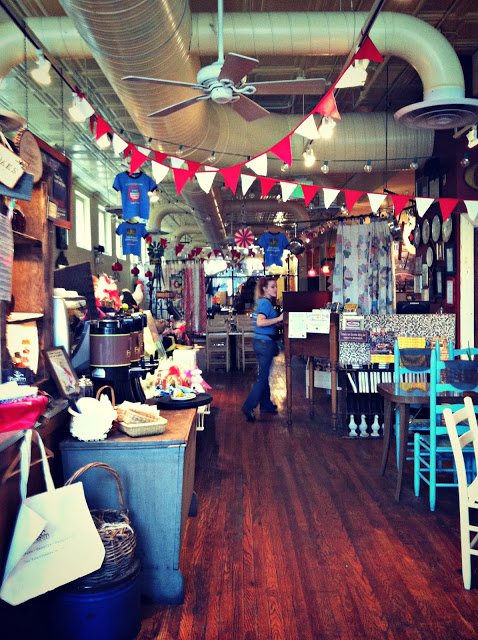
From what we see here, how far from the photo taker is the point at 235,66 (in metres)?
3.04

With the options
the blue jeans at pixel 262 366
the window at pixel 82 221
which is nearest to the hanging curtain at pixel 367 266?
the blue jeans at pixel 262 366

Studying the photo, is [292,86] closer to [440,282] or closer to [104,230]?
[440,282]

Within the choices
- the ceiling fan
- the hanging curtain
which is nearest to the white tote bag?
the ceiling fan

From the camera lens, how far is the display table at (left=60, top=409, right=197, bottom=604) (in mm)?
2430

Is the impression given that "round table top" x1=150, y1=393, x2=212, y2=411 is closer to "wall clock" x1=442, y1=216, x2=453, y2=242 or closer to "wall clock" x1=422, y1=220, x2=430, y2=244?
"wall clock" x1=442, y1=216, x2=453, y2=242

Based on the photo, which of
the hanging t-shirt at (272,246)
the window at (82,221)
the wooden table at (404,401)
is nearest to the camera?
the wooden table at (404,401)

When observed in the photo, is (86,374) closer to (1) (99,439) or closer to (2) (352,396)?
(1) (99,439)

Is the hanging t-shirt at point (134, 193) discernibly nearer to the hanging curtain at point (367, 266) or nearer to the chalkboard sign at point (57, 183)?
the hanging curtain at point (367, 266)

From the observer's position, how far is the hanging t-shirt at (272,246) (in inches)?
514

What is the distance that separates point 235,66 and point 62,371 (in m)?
1.98

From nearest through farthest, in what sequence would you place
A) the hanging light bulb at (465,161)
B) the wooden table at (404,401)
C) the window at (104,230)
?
the wooden table at (404,401) → the hanging light bulb at (465,161) → the window at (104,230)

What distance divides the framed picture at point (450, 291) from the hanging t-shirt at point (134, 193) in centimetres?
400

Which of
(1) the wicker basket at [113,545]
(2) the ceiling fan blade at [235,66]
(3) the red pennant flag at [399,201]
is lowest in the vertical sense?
(1) the wicker basket at [113,545]

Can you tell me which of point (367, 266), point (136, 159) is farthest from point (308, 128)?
point (367, 266)
